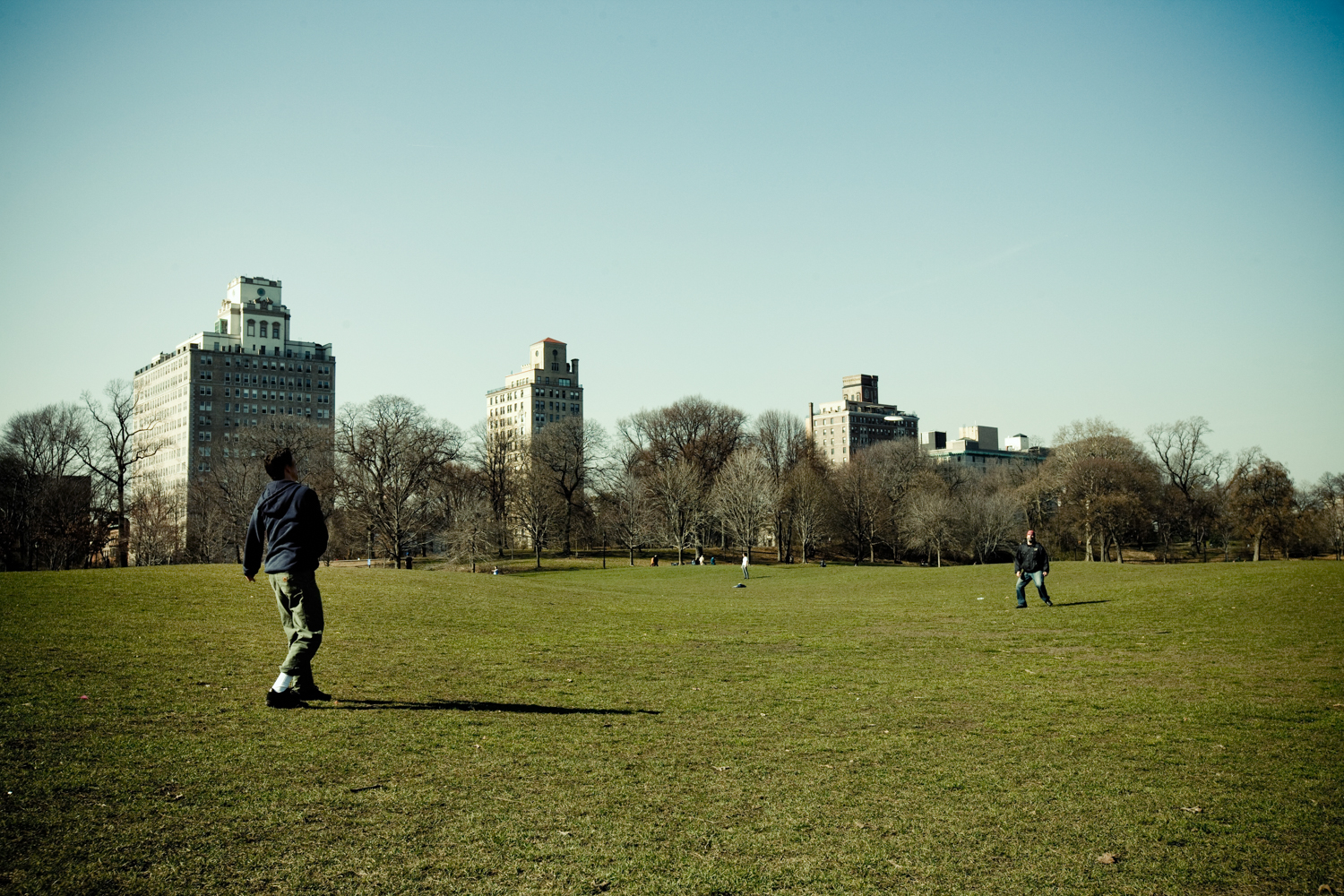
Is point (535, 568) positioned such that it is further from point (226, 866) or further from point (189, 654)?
point (226, 866)

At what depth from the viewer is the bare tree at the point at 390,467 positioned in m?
68.5

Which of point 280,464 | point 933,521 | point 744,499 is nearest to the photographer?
point 280,464

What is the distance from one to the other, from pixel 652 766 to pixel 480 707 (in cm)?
299

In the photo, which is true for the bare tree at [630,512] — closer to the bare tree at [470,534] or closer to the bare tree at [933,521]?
the bare tree at [470,534]

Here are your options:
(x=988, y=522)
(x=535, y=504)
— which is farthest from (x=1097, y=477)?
(x=535, y=504)

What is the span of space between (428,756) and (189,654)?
681cm

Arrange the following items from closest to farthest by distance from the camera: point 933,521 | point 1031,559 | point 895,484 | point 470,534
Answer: point 1031,559
point 470,534
point 933,521
point 895,484

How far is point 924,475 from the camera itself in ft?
339

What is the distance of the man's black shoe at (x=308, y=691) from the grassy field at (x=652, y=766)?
0.46 m

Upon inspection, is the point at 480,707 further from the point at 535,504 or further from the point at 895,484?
the point at 895,484

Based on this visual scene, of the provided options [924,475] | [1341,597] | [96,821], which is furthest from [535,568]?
[96,821]

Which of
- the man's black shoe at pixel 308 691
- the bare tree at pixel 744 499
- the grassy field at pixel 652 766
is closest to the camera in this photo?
the grassy field at pixel 652 766

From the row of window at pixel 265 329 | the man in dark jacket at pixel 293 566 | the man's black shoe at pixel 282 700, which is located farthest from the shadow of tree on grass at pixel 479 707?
the row of window at pixel 265 329

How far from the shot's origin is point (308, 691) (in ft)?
30.2
